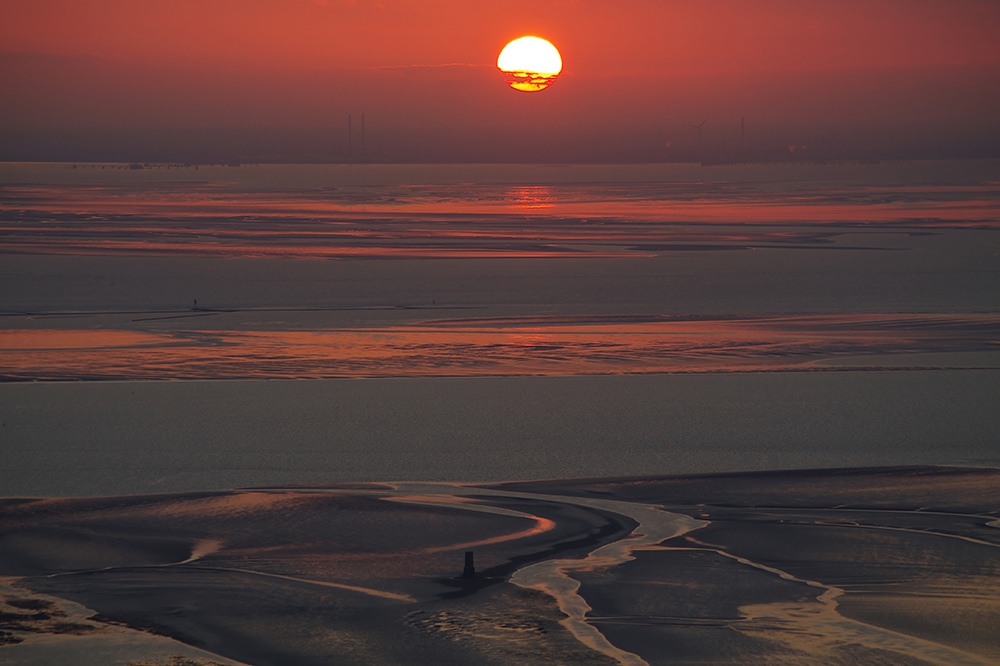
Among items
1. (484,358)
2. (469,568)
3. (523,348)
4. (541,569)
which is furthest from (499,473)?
(523,348)

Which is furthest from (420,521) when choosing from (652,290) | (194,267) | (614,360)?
(194,267)

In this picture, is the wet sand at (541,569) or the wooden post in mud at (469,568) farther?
the wooden post in mud at (469,568)

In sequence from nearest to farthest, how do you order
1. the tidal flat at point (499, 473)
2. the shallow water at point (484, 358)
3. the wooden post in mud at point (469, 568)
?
the tidal flat at point (499, 473) → the wooden post in mud at point (469, 568) → the shallow water at point (484, 358)

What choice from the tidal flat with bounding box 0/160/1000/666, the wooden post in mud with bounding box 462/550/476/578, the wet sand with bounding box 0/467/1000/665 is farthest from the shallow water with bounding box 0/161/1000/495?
the wooden post in mud with bounding box 462/550/476/578

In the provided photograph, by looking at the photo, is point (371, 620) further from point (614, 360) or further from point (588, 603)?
point (614, 360)

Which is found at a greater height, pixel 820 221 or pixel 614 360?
pixel 820 221

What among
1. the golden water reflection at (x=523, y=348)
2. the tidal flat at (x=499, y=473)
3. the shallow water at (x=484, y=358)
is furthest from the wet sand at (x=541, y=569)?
the golden water reflection at (x=523, y=348)

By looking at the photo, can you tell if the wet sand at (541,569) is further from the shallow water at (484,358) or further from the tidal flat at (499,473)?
the shallow water at (484,358)

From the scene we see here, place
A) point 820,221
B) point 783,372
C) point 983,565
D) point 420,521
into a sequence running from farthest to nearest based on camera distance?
point 820,221
point 783,372
point 420,521
point 983,565

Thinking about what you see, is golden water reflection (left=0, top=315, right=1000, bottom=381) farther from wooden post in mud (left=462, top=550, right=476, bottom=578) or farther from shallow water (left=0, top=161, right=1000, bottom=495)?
wooden post in mud (left=462, top=550, right=476, bottom=578)
